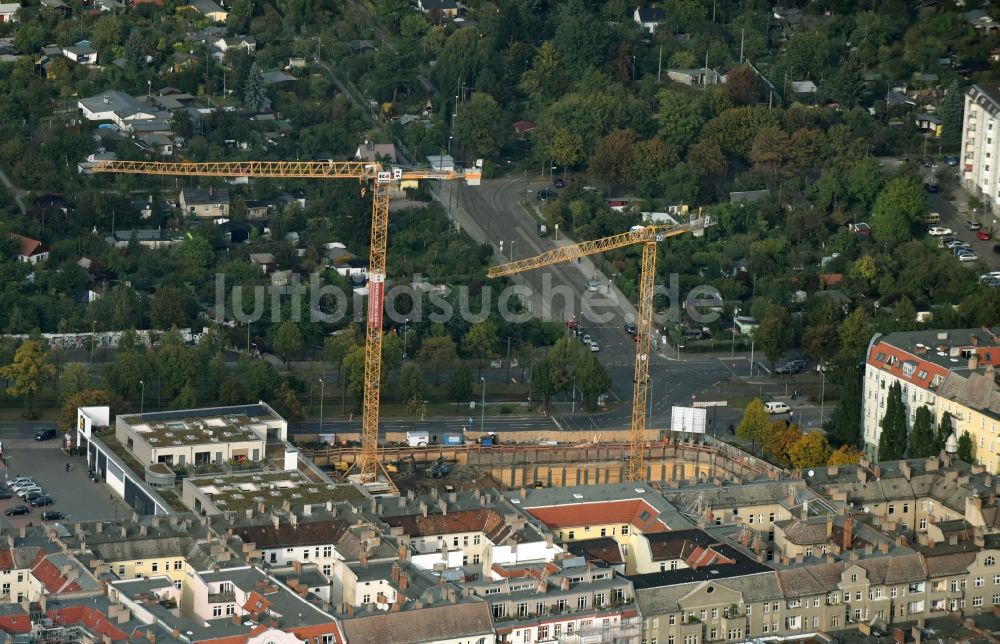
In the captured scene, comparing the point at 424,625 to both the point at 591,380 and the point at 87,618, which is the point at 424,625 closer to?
the point at 87,618

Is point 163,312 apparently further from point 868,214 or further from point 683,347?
point 868,214

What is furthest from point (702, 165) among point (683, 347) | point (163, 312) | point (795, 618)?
point (795, 618)

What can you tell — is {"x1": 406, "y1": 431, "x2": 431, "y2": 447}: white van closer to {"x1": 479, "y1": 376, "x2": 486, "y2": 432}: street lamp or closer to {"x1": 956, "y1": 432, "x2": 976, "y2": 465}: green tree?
{"x1": 479, "y1": 376, "x2": 486, "y2": 432}: street lamp

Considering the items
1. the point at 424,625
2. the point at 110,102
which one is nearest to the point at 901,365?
the point at 424,625

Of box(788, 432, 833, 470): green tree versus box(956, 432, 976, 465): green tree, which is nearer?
box(956, 432, 976, 465): green tree

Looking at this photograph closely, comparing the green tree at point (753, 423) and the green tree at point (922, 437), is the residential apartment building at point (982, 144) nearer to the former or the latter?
the green tree at point (753, 423)

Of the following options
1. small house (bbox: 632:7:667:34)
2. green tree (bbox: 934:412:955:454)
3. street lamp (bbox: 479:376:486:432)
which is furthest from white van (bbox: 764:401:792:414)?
small house (bbox: 632:7:667:34)
